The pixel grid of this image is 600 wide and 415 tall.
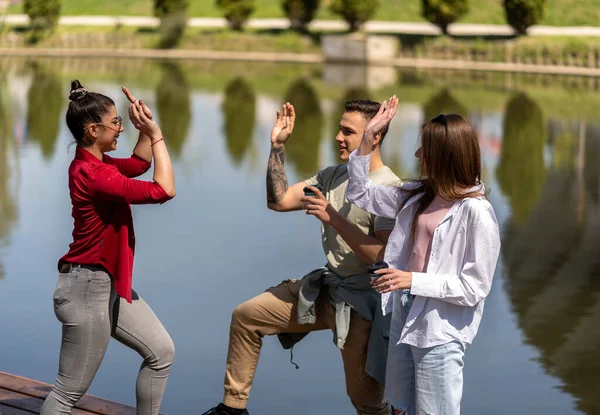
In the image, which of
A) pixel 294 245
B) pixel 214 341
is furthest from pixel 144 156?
pixel 294 245

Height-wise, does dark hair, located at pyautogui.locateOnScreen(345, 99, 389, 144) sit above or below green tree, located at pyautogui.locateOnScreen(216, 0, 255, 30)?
below

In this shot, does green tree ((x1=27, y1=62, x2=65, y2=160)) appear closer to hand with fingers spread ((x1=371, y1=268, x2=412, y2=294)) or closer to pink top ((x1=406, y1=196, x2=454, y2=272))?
pink top ((x1=406, y1=196, x2=454, y2=272))

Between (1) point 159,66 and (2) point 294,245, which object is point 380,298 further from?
(1) point 159,66

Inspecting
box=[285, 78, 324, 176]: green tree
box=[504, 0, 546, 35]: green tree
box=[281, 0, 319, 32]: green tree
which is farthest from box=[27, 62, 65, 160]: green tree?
box=[504, 0, 546, 35]: green tree

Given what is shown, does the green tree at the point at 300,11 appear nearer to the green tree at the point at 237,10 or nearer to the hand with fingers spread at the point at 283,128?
the green tree at the point at 237,10

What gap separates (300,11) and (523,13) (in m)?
9.16

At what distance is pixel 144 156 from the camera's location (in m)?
4.30

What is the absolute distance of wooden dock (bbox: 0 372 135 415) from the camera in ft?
15.0

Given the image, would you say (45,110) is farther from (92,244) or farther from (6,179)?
(92,244)

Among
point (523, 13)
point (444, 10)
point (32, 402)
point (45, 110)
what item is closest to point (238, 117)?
point (45, 110)

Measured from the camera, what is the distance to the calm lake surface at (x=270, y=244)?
6074 mm

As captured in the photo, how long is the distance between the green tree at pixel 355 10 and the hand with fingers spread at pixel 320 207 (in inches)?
1389

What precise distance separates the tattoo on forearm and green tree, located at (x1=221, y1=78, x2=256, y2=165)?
1027cm

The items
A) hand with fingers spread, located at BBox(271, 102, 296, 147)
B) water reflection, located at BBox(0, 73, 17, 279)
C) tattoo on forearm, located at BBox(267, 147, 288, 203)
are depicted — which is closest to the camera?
hand with fingers spread, located at BBox(271, 102, 296, 147)
